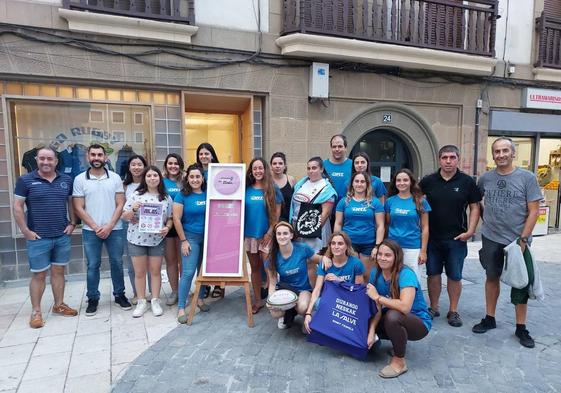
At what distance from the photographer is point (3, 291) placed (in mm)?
4941

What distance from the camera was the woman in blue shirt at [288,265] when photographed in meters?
3.55

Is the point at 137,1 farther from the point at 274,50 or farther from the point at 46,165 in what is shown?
the point at 46,165

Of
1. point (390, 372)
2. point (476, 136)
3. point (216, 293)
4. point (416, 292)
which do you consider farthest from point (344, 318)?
point (476, 136)

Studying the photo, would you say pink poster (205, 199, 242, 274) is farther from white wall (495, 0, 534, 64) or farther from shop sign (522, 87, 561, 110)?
shop sign (522, 87, 561, 110)

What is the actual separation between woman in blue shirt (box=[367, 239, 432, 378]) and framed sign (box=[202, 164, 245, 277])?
4.92 feet

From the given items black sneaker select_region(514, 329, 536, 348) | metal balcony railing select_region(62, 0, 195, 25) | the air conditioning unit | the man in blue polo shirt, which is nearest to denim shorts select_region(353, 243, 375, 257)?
→ black sneaker select_region(514, 329, 536, 348)

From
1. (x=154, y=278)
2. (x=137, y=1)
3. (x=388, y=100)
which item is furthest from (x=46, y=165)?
(x=388, y=100)

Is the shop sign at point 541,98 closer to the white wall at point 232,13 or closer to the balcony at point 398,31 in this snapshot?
the balcony at point 398,31

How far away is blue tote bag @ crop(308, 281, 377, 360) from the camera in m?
3.07

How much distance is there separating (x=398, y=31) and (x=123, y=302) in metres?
6.11

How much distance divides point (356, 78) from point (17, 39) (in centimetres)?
503

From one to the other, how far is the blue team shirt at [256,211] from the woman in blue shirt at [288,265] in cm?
38

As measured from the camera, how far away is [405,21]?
667cm

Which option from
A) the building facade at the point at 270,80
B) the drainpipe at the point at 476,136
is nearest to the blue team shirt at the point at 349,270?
the building facade at the point at 270,80
